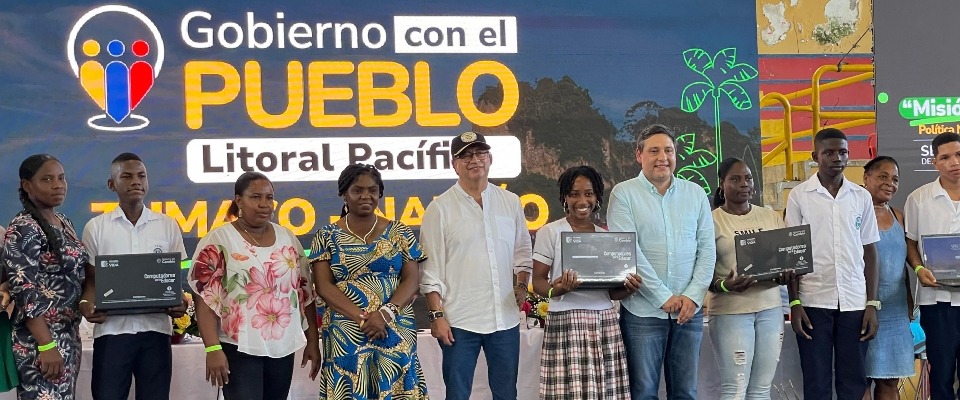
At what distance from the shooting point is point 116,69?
6.34m

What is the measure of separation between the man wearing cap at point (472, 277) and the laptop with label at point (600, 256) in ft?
0.97

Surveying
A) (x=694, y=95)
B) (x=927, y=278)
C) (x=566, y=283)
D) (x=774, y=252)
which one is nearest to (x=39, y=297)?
(x=566, y=283)

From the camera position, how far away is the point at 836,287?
475cm

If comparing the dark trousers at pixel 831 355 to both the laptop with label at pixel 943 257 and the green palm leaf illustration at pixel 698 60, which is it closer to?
the laptop with label at pixel 943 257

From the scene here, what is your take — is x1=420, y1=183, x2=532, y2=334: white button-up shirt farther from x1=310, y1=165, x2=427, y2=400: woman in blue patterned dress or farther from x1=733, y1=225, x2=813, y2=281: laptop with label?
x1=733, y1=225, x2=813, y2=281: laptop with label

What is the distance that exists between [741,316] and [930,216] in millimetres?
1313

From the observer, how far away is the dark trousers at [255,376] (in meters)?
4.05

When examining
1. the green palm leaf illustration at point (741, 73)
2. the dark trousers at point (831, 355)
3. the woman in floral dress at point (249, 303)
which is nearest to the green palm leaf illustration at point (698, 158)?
the green palm leaf illustration at point (741, 73)

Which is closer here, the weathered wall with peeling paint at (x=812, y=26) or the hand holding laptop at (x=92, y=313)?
the hand holding laptop at (x=92, y=313)

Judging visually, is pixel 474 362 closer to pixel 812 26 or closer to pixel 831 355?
pixel 831 355

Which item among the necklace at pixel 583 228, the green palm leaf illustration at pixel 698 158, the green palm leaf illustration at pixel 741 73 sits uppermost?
the green palm leaf illustration at pixel 741 73

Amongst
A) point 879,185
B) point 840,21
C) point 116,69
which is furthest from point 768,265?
point 116,69

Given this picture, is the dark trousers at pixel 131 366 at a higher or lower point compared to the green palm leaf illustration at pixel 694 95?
lower

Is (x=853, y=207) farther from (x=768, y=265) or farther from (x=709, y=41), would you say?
(x=709, y=41)
